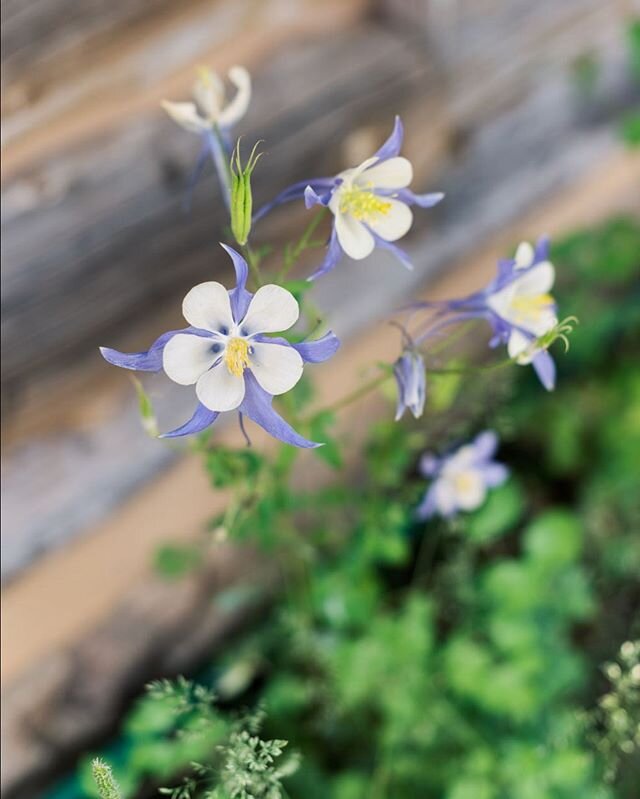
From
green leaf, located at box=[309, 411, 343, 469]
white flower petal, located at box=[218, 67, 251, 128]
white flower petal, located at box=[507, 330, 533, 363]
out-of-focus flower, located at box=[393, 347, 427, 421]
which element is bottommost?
green leaf, located at box=[309, 411, 343, 469]

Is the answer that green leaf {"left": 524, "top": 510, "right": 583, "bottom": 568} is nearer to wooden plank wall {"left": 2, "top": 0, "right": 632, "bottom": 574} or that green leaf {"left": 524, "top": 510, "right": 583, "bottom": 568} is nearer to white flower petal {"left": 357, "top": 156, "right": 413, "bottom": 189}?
wooden plank wall {"left": 2, "top": 0, "right": 632, "bottom": 574}

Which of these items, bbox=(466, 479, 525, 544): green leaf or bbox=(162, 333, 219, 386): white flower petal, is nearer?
bbox=(162, 333, 219, 386): white flower petal

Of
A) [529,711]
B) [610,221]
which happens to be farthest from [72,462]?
[610,221]

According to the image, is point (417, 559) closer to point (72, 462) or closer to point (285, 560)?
point (285, 560)

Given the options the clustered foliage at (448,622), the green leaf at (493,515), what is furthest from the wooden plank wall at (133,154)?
the green leaf at (493,515)

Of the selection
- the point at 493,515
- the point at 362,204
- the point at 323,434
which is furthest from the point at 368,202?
the point at 493,515

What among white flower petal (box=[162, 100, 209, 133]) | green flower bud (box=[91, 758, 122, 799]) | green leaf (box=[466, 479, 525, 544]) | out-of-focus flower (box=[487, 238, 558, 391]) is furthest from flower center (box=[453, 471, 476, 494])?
green flower bud (box=[91, 758, 122, 799])

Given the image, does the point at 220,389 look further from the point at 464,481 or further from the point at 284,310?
the point at 464,481

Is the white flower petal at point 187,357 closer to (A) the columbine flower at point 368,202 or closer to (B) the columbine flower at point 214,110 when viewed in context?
(A) the columbine flower at point 368,202
